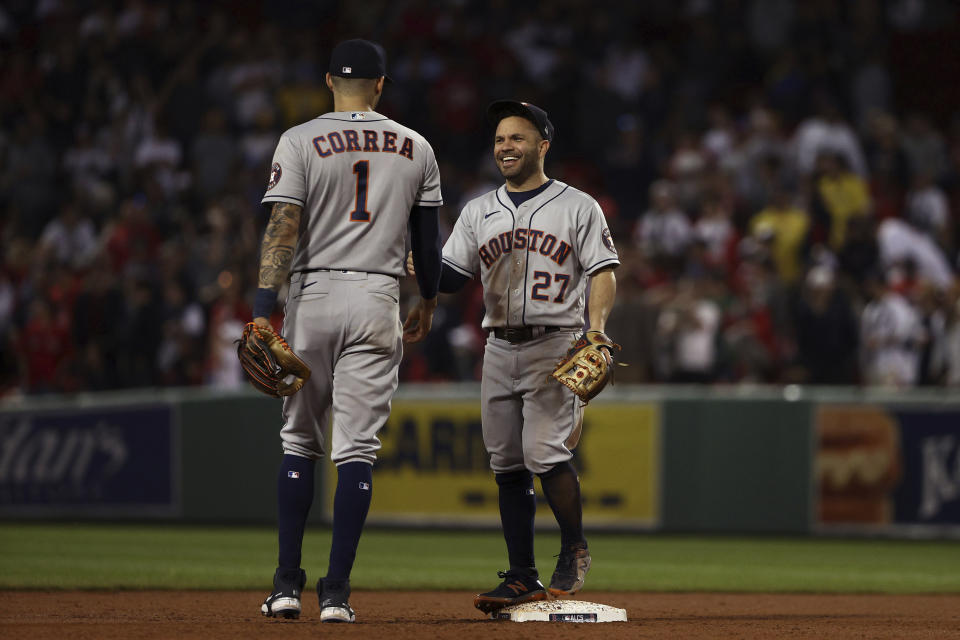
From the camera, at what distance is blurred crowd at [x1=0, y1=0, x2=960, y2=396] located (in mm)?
13234

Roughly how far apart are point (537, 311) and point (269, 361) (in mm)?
1174

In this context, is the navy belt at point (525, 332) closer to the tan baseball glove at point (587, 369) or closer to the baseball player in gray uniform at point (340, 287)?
the tan baseball glove at point (587, 369)

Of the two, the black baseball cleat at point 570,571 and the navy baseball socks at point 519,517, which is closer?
the black baseball cleat at point 570,571

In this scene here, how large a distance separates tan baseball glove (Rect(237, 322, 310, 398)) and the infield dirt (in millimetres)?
888

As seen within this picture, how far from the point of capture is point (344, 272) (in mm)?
5492

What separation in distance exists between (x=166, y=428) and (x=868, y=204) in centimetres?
734

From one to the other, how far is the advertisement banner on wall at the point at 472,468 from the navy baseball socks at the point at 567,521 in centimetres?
638

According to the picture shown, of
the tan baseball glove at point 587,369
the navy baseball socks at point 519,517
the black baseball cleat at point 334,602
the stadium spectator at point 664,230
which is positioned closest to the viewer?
Result: the black baseball cleat at point 334,602

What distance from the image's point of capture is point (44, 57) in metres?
17.7

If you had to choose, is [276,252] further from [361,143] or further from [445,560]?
[445,560]

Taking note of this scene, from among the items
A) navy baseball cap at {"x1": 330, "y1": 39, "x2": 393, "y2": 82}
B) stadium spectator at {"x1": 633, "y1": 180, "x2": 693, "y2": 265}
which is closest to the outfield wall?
stadium spectator at {"x1": 633, "y1": 180, "x2": 693, "y2": 265}

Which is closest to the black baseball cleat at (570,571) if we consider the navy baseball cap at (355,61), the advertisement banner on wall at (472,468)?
the navy baseball cap at (355,61)

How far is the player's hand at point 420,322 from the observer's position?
5.88m

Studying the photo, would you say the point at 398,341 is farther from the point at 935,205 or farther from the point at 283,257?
the point at 935,205
